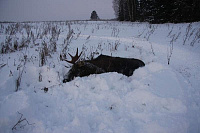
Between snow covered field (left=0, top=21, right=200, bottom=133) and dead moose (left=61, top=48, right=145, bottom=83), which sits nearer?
snow covered field (left=0, top=21, right=200, bottom=133)

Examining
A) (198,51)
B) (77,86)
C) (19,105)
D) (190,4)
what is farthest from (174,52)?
(190,4)

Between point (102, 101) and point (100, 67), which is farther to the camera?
point (100, 67)

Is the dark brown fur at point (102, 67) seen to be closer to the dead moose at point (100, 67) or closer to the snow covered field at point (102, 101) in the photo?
the dead moose at point (100, 67)

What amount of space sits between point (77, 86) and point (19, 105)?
2.36 feet

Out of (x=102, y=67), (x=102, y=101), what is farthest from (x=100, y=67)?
(x=102, y=101)

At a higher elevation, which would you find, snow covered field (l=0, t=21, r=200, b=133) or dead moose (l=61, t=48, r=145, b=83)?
dead moose (l=61, t=48, r=145, b=83)

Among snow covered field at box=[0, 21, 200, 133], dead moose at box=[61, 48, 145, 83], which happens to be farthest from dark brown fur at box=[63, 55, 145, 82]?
snow covered field at box=[0, 21, 200, 133]

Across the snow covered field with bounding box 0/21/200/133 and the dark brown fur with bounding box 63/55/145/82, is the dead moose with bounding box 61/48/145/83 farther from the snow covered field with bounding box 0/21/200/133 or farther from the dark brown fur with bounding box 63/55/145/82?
the snow covered field with bounding box 0/21/200/133

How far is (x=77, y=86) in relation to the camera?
1696 mm

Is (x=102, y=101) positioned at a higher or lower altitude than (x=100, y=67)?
lower

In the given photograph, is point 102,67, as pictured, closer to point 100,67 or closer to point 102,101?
point 100,67

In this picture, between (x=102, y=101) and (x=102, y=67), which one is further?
(x=102, y=67)

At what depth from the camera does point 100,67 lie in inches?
85.0

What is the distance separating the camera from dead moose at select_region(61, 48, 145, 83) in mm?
2020
